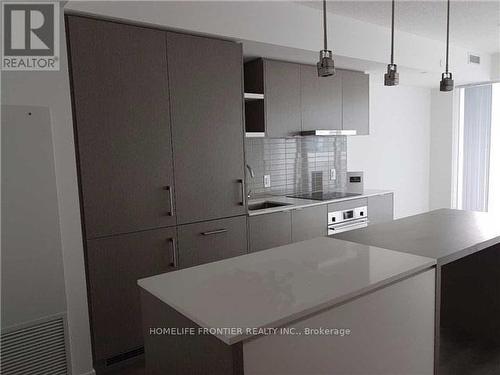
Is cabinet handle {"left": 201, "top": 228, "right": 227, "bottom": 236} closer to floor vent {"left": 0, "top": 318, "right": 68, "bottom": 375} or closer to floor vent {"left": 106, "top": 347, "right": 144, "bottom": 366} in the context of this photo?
floor vent {"left": 106, "top": 347, "right": 144, "bottom": 366}

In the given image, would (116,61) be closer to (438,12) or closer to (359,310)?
(359,310)

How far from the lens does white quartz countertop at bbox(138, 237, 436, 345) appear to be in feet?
3.96

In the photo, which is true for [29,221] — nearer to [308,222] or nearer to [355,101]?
[308,222]

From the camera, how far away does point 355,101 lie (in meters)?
4.28

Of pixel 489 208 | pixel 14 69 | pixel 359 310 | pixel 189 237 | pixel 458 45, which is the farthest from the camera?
pixel 489 208

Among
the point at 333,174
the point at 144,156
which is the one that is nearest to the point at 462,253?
the point at 144,156

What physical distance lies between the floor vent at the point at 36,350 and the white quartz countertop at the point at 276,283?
1.08 meters

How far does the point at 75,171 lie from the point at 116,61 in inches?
29.8

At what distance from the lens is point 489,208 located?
5.95 meters

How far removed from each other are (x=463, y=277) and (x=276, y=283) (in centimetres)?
201

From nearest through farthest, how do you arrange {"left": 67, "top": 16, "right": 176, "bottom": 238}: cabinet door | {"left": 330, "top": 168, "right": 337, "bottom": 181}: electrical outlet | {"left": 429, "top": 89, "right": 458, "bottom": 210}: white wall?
1. {"left": 67, "top": 16, "right": 176, "bottom": 238}: cabinet door
2. {"left": 330, "top": 168, "right": 337, "bottom": 181}: electrical outlet
3. {"left": 429, "top": 89, "right": 458, "bottom": 210}: white wall

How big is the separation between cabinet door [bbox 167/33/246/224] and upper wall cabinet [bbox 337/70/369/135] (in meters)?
1.60

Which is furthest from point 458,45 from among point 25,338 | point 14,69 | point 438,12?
point 25,338

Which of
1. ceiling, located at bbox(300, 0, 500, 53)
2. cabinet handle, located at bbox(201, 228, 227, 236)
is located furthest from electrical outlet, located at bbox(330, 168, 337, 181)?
cabinet handle, located at bbox(201, 228, 227, 236)
